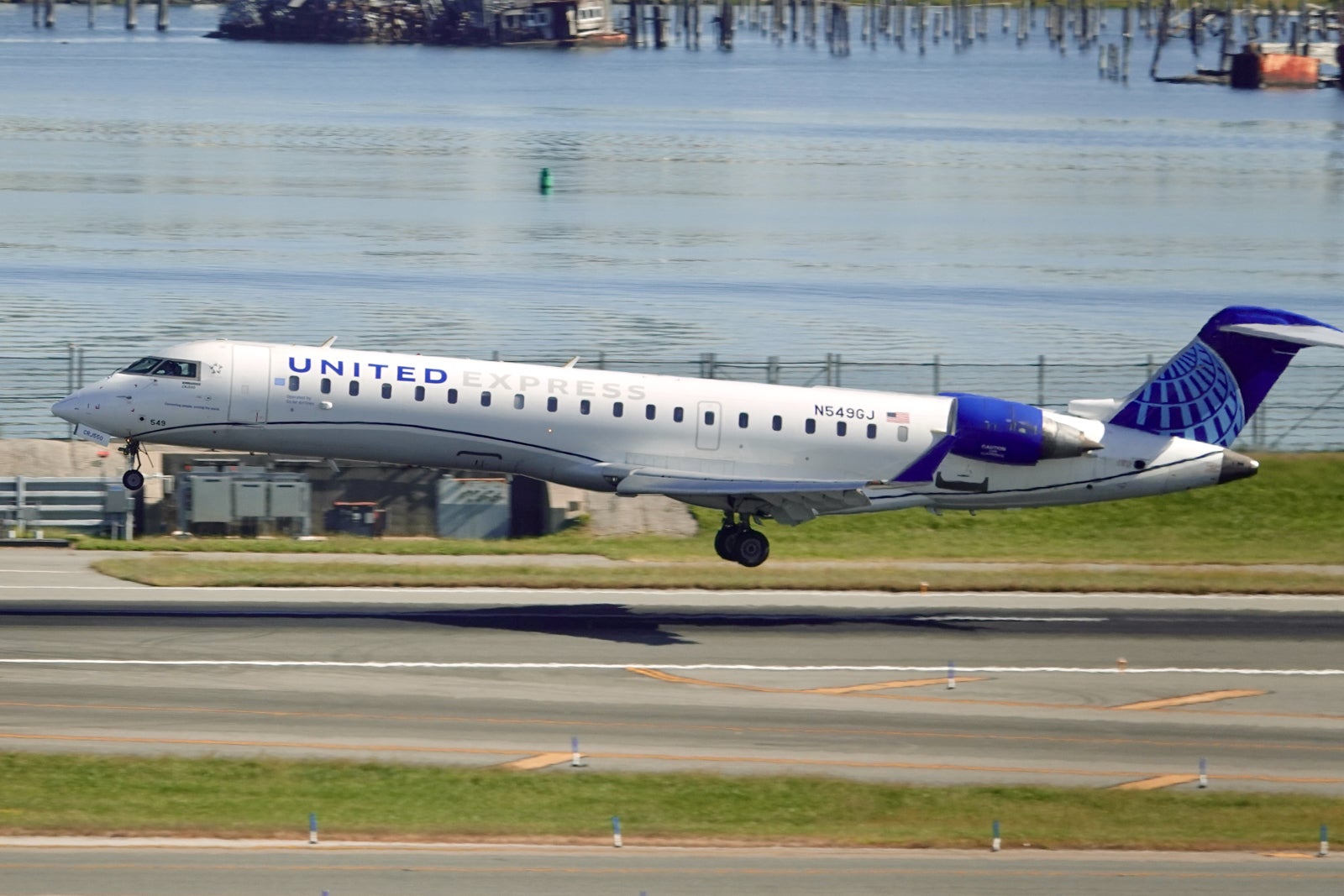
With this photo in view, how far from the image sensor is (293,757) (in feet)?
90.6

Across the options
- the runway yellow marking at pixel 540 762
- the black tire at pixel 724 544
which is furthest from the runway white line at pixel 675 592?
the runway yellow marking at pixel 540 762

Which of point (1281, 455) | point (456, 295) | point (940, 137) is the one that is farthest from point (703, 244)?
point (940, 137)

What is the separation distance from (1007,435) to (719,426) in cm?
679

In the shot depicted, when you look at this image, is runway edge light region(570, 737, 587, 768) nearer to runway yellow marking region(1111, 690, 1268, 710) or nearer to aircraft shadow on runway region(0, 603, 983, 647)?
aircraft shadow on runway region(0, 603, 983, 647)

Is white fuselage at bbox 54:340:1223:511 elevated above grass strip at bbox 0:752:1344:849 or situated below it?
above

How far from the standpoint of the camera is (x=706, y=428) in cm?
4106

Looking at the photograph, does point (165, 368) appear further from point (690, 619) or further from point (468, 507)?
point (468, 507)

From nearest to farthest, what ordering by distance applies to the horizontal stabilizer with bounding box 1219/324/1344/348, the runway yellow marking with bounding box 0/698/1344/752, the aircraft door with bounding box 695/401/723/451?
the runway yellow marking with bounding box 0/698/1344/752
the horizontal stabilizer with bounding box 1219/324/1344/348
the aircraft door with bounding box 695/401/723/451

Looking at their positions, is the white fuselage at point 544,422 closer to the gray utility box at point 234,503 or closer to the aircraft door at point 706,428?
the aircraft door at point 706,428

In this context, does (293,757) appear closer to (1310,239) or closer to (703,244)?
(703,244)

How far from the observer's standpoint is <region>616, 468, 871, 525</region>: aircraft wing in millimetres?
40094

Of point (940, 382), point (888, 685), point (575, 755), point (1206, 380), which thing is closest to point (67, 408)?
point (575, 755)

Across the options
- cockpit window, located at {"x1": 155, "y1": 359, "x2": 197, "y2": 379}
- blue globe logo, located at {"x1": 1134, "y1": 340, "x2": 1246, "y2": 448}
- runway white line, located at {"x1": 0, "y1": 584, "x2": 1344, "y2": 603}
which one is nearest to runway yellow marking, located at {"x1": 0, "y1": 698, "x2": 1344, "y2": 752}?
runway white line, located at {"x1": 0, "y1": 584, "x2": 1344, "y2": 603}

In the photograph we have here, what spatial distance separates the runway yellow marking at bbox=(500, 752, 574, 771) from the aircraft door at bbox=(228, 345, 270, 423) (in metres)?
14.2
